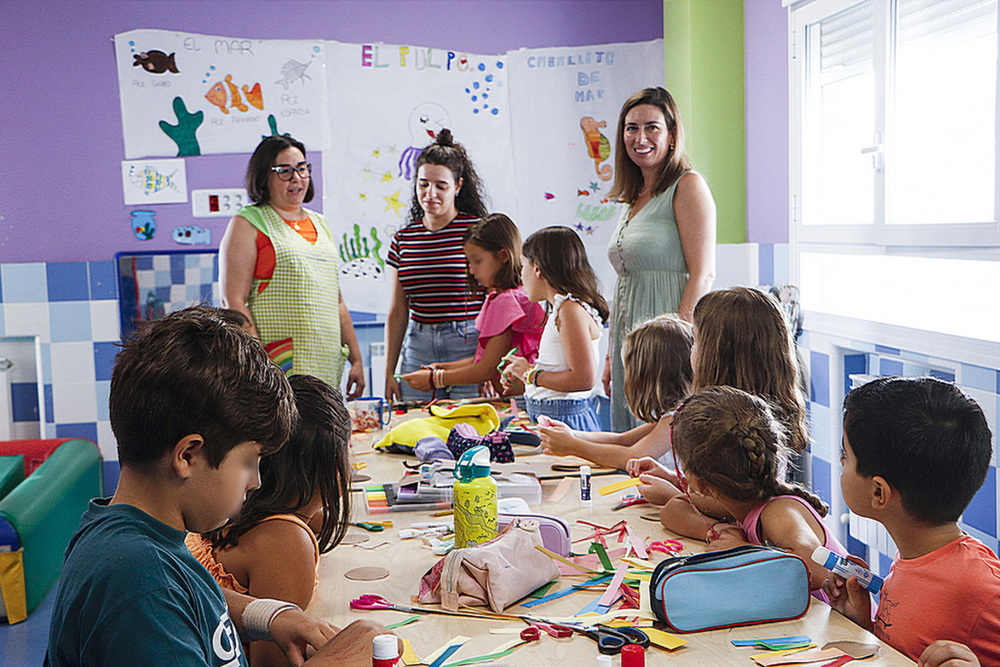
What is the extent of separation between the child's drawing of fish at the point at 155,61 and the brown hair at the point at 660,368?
3.03 metres

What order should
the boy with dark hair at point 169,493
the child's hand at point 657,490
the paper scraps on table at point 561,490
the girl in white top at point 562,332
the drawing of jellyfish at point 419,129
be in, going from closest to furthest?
the boy with dark hair at point 169,493 < the child's hand at point 657,490 < the paper scraps on table at point 561,490 < the girl in white top at point 562,332 < the drawing of jellyfish at point 419,129

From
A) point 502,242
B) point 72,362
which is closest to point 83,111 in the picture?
point 72,362

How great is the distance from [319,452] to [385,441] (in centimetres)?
93

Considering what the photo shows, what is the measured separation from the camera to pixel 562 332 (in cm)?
263

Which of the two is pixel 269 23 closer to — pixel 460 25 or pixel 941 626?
pixel 460 25

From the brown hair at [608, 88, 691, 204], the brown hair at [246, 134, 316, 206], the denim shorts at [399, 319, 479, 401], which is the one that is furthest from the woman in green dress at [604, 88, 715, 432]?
the brown hair at [246, 134, 316, 206]

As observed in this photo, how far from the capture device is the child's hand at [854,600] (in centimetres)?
128

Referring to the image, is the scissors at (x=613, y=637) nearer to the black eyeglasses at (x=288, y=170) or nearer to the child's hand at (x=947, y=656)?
the child's hand at (x=947, y=656)

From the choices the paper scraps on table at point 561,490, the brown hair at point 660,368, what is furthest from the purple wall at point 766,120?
the paper scraps on table at point 561,490

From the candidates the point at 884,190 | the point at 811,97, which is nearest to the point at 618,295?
the point at 884,190

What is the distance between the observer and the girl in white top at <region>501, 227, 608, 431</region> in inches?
102

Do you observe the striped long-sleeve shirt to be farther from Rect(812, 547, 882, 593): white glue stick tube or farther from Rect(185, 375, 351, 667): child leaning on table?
Rect(812, 547, 882, 593): white glue stick tube

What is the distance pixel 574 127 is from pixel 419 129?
79 centimetres

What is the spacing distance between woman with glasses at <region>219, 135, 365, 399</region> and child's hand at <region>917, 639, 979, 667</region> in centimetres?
224
